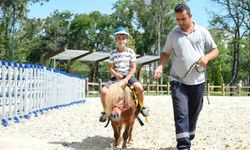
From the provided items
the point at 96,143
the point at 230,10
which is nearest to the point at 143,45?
the point at 230,10

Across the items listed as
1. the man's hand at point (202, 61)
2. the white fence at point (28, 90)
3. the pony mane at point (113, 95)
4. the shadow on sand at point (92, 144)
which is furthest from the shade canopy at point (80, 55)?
the man's hand at point (202, 61)

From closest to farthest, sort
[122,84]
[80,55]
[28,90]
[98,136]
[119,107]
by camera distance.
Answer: [119,107]
[122,84]
[98,136]
[28,90]
[80,55]

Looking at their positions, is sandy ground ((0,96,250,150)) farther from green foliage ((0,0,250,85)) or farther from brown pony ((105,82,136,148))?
green foliage ((0,0,250,85))

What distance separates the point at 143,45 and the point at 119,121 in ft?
211

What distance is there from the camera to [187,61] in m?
5.74

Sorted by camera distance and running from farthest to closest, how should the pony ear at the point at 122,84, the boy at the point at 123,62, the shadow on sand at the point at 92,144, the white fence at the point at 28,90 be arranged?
the white fence at the point at 28,90
the shadow on sand at the point at 92,144
the boy at the point at 123,62
the pony ear at the point at 122,84

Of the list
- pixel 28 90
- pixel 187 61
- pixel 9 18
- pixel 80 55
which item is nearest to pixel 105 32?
pixel 9 18

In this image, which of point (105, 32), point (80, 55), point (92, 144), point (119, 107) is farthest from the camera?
point (105, 32)

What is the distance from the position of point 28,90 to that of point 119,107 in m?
7.19

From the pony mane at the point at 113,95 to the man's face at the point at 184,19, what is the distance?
116 centimetres

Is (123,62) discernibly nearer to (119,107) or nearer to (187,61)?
(119,107)

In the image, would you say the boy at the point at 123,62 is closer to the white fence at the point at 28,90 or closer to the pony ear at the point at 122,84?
the pony ear at the point at 122,84

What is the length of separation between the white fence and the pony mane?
4.82 m

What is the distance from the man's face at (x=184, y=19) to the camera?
5598 mm
